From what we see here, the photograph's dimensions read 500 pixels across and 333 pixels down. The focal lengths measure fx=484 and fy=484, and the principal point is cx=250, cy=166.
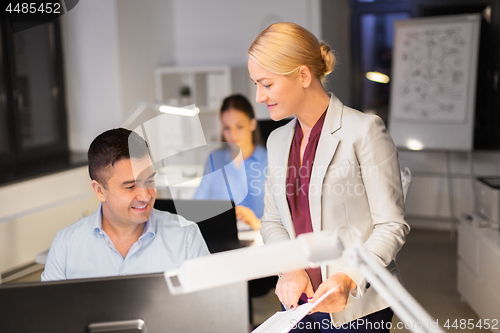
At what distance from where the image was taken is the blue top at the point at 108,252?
1567 millimetres

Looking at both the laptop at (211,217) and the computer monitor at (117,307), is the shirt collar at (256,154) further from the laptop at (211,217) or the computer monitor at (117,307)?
the computer monitor at (117,307)

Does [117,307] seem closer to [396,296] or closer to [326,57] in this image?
[396,296]

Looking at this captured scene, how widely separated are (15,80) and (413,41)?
3.45 metres

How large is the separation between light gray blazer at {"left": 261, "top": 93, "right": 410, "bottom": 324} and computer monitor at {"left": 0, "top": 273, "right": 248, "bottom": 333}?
0.43 metres

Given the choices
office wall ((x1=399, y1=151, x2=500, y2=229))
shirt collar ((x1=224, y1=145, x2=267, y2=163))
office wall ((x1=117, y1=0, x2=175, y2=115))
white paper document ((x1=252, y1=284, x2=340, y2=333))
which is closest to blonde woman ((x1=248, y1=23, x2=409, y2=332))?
white paper document ((x1=252, y1=284, x2=340, y2=333))

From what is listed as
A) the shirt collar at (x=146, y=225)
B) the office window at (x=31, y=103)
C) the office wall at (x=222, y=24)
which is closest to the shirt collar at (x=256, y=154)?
the shirt collar at (x=146, y=225)

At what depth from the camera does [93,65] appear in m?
4.08

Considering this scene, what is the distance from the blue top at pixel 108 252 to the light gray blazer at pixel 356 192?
36cm

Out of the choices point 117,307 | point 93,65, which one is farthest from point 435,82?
point 117,307

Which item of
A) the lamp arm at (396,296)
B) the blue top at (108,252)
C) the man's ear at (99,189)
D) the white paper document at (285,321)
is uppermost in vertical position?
the lamp arm at (396,296)

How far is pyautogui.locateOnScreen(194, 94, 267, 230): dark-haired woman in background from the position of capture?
170 centimetres

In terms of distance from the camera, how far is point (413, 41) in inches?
178

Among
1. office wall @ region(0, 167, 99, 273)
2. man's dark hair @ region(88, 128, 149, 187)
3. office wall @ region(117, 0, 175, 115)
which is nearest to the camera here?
man's dark hair @ region(88, 128, 149, 187)

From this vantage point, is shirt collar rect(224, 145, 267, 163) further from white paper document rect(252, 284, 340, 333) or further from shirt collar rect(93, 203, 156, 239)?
white paper document rect(252, 284, 340, 333)
